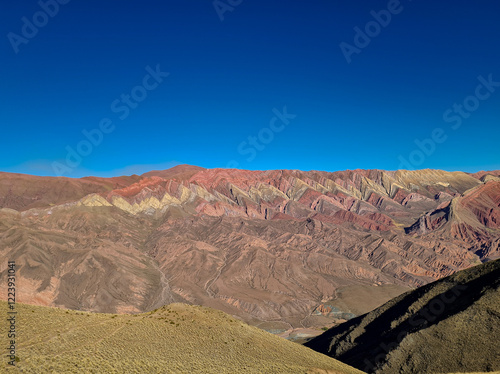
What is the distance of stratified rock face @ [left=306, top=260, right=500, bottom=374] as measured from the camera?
47.6 metres

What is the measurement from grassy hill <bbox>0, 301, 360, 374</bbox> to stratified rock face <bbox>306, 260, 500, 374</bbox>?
41.9 ft

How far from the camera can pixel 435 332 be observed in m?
51.2

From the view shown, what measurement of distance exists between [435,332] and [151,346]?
4032 cm

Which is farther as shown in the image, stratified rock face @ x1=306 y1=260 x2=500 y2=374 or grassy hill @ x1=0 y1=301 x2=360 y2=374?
stratified rock face @ x1=306 y1=260 x2=500 y2=374

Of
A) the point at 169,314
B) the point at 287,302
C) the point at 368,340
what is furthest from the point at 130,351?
the point at 287,302

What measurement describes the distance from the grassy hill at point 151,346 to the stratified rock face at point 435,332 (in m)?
12.8

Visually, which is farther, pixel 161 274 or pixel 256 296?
pixel 161 274

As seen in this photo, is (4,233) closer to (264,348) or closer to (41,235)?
(41,235)

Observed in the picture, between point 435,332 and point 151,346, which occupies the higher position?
point 151,346

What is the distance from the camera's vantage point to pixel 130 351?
34625 mm

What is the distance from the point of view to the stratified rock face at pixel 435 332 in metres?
47.6

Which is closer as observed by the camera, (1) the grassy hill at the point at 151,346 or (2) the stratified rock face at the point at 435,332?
(1) the grassy hill at the point at 151,346

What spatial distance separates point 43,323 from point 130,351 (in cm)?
1005

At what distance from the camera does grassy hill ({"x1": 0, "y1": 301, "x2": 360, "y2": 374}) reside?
30.3 meters
